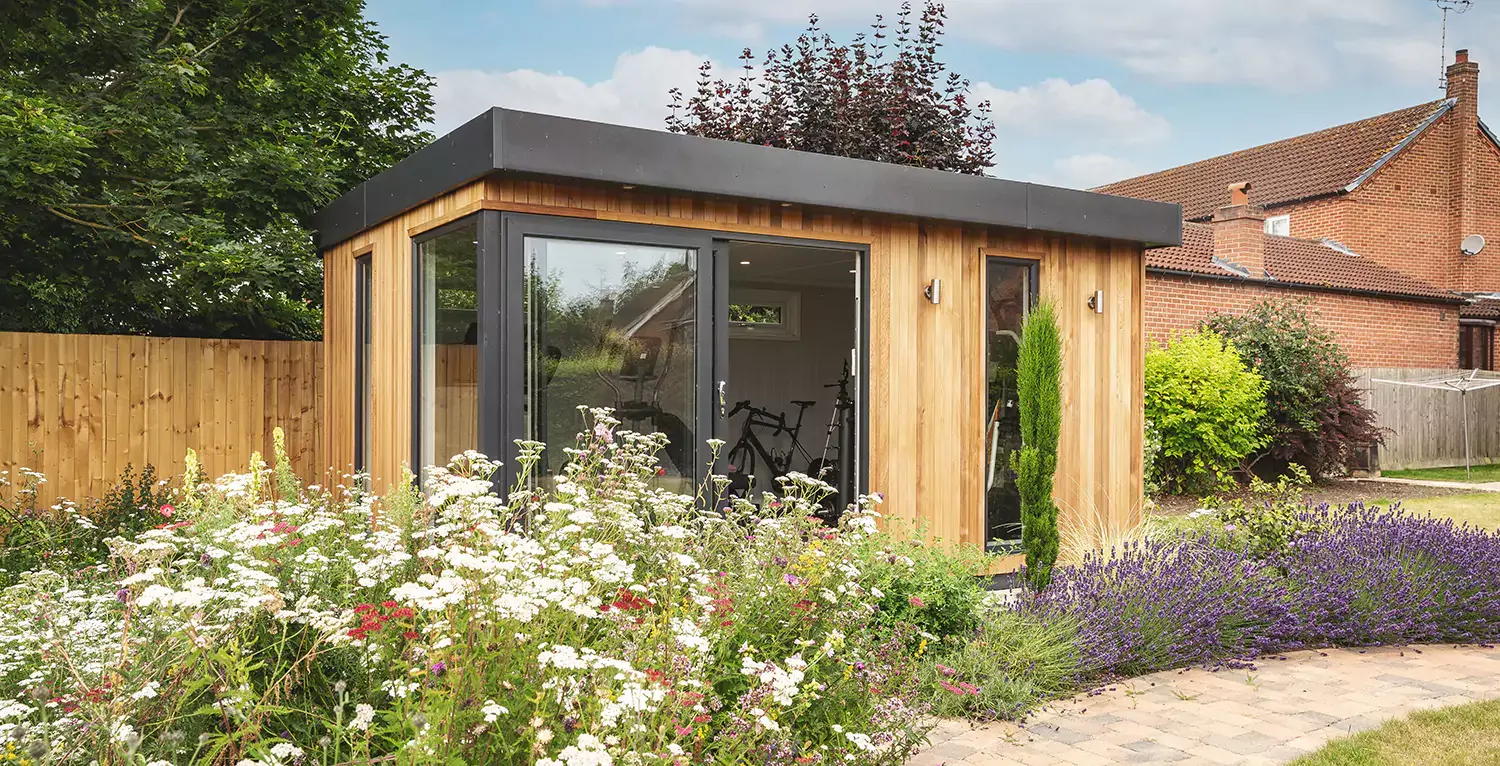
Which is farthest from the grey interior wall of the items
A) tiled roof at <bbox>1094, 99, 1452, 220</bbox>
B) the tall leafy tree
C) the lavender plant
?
tiled roof at <bbox>1094, 99, 1452, 220</bbox>

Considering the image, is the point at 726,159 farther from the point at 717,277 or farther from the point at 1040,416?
the point at 1040,416

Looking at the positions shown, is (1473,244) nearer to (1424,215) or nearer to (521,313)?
(1424,215)

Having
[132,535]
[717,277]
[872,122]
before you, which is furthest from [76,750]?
[872,122]

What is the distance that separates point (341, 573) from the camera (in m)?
3.03

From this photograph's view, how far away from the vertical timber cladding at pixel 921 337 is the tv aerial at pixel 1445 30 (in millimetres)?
19631

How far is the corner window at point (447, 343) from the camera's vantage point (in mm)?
4996

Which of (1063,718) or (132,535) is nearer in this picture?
(1063,718)

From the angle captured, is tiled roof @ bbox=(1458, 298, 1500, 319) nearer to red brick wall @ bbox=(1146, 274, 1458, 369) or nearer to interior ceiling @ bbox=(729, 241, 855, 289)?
red brick wall @ bbox=(1146, 274, 1458, 369)

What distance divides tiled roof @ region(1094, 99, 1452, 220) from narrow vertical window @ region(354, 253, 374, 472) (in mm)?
17834

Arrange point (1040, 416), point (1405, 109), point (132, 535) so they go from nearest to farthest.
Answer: point (1040, 416) → point (132, 535) → point (1405, 109)

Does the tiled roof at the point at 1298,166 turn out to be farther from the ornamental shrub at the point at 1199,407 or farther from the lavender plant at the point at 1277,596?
the lavender plant at the point at 1277,596

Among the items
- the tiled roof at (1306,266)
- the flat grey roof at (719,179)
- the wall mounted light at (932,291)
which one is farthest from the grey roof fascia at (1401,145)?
the wall mounted light at (932,291)

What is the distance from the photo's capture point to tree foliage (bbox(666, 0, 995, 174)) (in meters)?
11.7

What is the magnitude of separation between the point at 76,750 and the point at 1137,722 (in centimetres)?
351
